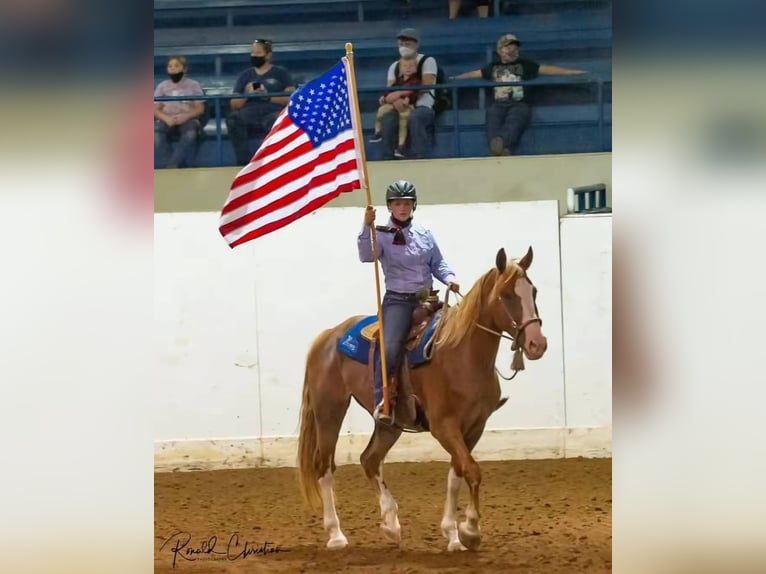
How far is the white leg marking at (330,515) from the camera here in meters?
4.34

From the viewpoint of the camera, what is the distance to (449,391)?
425cm

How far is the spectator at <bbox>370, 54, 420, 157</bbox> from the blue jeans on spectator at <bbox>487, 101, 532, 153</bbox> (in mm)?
329

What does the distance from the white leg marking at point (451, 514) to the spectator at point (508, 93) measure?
1342 millimetres

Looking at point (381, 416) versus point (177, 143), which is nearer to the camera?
point (381, 416)

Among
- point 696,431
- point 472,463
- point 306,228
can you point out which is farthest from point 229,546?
point 696,431

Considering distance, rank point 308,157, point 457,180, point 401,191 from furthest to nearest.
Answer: point 457,180
point 401,191
point 308,157

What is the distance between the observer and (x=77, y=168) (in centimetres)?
436

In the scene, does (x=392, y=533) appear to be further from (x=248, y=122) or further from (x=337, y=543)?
(x=248, y=122)

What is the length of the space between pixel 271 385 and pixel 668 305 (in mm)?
1669

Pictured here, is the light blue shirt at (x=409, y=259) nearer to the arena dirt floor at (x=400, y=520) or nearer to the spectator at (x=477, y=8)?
the arena dirt floor at (x=400, y=520)

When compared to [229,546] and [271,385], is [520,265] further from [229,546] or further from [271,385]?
[229,546]

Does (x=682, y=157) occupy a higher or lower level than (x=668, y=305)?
higher

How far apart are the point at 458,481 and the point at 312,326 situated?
0.87 m

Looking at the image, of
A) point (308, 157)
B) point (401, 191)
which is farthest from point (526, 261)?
point (308, 157)
